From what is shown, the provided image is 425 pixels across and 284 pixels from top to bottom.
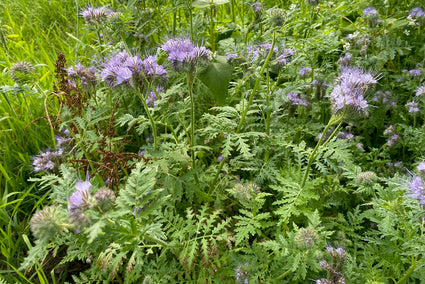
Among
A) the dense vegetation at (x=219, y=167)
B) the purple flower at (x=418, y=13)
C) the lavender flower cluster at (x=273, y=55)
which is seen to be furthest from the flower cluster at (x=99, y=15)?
the purple flower at (x=418, y=13)

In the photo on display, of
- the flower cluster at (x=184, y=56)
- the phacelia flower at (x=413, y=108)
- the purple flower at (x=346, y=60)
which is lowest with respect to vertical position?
the phacelia flower at (x=413, y=108)

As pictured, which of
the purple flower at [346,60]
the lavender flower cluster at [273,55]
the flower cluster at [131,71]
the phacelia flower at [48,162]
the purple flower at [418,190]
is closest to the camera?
the purple flower at [418,190]

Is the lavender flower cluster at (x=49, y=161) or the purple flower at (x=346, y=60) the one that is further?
the purple flower at (x=346, y=60)

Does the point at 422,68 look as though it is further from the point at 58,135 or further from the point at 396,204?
the point at 58,135

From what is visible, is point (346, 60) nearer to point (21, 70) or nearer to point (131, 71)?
point (131, 71)

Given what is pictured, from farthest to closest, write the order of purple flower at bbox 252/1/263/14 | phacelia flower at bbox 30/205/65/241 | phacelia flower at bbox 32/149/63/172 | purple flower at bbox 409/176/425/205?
purple flower at bbox 252/1/263/14, phacelia flower at bbox 32/149/63/172, purple flower at bbox 409/176/425/205, phacelia flower at bbox 30/205/65/241

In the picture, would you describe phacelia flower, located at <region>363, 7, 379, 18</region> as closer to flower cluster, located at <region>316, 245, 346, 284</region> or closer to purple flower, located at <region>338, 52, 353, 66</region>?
purple flower, located at <region>338, 52, 353, 66</region>

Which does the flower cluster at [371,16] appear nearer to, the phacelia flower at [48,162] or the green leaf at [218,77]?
the green leaf at [218,77]

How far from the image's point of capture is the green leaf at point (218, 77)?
7.36 feet

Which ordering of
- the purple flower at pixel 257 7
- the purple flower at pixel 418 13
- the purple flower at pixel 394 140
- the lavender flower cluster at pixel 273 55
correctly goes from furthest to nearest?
the purple flower at pixel 418 13 → the purple flower at pixel 257 7 → the purple flower at pixel 394 140 → the lavender flower cluster at pixel 273 55

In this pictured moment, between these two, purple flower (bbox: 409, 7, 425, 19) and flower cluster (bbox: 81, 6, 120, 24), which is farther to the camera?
purple flower (bbox: 409, 7, 425, 19)

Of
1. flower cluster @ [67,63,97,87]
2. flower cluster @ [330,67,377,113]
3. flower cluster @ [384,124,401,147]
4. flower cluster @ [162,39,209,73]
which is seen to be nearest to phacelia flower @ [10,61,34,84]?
flower cluster @ [67,63,97,87]

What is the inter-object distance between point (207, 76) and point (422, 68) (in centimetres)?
186

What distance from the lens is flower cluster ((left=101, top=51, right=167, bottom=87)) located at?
1876 millimetres
